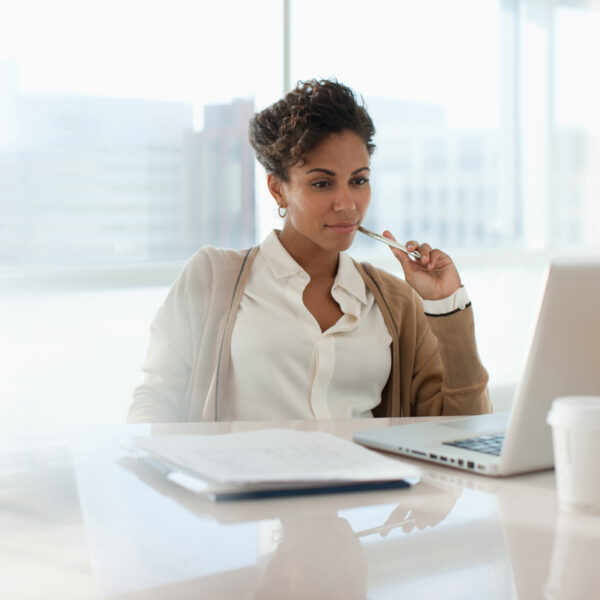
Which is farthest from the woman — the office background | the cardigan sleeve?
the office background

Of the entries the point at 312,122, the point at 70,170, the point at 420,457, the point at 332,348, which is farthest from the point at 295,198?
the point at 70,170

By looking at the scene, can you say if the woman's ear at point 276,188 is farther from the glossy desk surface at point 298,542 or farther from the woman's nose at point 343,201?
the glossy desk surface at point 298,542

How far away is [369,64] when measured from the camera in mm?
3684

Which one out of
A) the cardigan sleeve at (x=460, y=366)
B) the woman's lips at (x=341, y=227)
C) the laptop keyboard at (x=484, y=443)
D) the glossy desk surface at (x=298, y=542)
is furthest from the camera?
the woman's lips at (x=341, y=227)

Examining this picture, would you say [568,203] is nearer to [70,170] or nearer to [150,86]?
[150,86]

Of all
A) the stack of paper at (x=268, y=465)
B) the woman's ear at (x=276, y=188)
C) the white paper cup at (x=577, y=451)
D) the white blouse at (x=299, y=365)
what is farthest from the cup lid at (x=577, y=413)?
the woman's ear at (x=276, y=188)

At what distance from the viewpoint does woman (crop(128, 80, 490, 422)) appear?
1.59 m

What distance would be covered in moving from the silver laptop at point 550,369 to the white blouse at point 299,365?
26.4 inches

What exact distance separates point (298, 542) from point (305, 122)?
1.23 metres

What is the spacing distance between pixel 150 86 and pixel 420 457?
8.14ft

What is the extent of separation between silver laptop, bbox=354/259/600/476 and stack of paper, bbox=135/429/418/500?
107mm

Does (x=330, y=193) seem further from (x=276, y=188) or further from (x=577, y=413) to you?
(x=577, y=413)

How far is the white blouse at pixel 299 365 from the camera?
1.61 metres

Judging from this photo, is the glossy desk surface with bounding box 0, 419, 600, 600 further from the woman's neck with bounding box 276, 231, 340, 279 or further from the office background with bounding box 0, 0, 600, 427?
the office background with bounding box 0, 0, 600, 427
